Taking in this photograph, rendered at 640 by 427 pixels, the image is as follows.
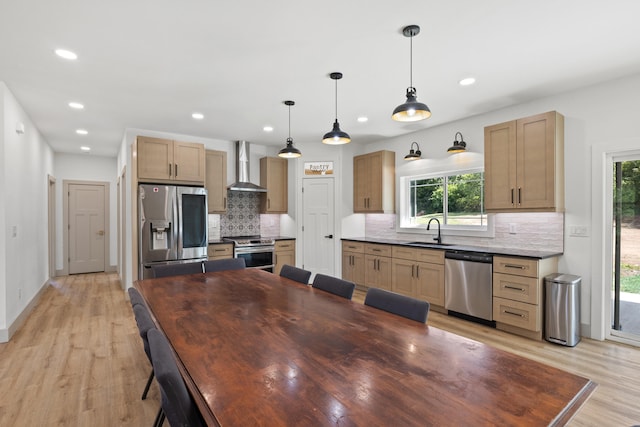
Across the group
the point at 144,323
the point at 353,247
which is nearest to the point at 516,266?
the point at 353,247

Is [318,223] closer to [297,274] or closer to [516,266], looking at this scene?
[297,274]

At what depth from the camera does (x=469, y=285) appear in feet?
12.8

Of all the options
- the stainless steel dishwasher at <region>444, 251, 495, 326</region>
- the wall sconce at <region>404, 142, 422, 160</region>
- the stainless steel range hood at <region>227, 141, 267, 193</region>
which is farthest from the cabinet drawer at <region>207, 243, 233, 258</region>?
the stainless steel dishwasher at <region>444, 251, 495, 326</region>

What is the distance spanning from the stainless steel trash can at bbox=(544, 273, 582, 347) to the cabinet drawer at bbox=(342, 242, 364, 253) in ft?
8.67

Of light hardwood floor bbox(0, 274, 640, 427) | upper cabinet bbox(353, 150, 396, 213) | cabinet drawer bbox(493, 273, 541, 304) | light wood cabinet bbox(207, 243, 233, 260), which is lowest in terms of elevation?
light hardwood floor bbox(0, 274, 640, 427)

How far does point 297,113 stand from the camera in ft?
14.1

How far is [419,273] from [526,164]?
6.07 ft

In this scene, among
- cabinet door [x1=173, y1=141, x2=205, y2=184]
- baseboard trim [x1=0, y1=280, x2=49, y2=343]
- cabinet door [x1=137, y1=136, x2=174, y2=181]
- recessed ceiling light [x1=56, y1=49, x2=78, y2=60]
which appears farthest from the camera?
cabinet door [x1=173, y1=141, x2=205, y2=184]

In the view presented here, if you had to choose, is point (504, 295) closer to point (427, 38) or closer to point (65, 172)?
point (427, 38)

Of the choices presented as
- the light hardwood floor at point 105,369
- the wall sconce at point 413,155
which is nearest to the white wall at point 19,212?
the light hardwood floor at point 105,369

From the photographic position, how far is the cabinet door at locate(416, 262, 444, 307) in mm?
4223

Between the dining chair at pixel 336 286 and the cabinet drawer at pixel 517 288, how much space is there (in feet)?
7.07

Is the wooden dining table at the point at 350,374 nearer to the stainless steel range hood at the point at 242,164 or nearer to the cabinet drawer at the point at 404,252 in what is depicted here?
the cabinet drawer at the point at 404,252

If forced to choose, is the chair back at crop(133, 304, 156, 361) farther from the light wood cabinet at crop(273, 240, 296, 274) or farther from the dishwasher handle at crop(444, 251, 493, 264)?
the light wood cabinet at crop(273, 240, 296, 274)
